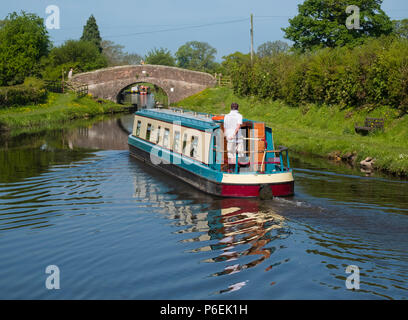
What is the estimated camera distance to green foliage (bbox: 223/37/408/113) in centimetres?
2250

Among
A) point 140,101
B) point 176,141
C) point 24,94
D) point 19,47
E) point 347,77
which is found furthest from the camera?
point 140,101

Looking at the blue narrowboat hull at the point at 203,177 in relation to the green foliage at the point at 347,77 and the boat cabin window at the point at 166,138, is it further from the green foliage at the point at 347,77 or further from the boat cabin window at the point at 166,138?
the green foliage at the point at 347,77

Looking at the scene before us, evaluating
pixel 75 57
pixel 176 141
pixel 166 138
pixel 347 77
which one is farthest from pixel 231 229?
pixel 75 57

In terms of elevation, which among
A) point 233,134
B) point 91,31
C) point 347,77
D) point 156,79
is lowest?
point 233,134

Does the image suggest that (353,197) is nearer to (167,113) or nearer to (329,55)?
(167,113)

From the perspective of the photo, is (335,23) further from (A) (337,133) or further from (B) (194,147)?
(B) (194,147)

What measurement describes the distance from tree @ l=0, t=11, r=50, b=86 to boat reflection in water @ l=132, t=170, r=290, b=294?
3443 centimetres

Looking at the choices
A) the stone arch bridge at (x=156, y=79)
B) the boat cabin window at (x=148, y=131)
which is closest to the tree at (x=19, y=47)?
the stone arch bridge at (x=156, y=79)

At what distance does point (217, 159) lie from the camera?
1402cm

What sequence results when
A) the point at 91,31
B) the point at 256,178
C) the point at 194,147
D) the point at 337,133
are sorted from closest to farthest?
the point at 256,178
the point at 194,147
the point at 337,133
the point at 91,31

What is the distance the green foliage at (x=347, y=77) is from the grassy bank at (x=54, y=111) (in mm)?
15457

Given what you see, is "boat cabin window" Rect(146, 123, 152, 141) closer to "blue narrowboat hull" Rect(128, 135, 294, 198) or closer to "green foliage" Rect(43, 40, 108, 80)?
"blue narrowboat hull" Rect(128, 135, 294, 198)

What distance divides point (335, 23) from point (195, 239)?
34.6 m

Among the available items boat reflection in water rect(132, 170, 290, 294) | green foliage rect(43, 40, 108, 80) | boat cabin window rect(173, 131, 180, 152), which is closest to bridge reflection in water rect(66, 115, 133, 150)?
boat cabin window rect(173, 131, 180, 152)
